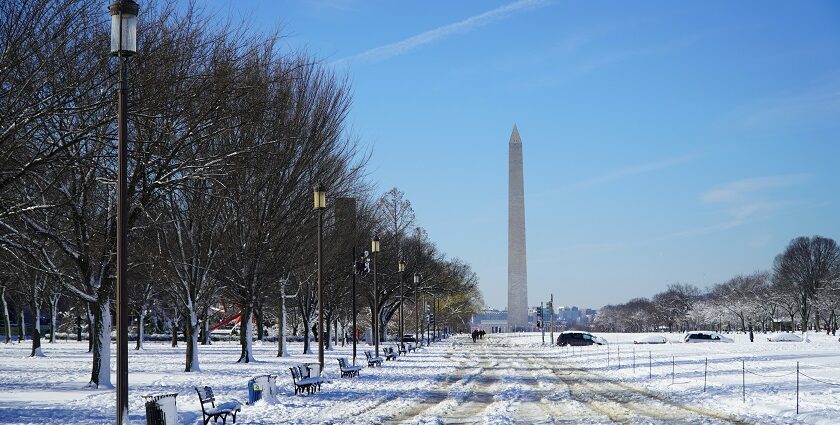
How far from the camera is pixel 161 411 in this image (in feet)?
48.6

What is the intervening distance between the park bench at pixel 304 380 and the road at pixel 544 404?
9.74ft

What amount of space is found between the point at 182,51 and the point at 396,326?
9732cm

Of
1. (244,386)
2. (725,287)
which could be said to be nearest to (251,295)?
(244,386)

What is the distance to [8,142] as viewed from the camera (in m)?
18.9

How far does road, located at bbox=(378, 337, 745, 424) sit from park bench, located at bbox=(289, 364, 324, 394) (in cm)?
297

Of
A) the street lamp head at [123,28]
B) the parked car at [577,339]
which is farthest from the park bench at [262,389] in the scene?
the parked car at [577,339]

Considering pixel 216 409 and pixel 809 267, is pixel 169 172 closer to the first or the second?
pixel 216 409

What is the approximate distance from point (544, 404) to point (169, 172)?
1139 cm

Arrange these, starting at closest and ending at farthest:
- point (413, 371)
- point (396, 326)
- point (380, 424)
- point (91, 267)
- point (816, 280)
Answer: point (380, 424), point (91, 267), point (413, 371), point (816, 280), point (396, 326)

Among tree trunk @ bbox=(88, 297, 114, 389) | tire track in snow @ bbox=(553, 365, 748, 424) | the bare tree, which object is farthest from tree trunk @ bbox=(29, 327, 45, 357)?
the bare tree

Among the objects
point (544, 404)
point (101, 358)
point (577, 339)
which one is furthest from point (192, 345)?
point (577, 339)

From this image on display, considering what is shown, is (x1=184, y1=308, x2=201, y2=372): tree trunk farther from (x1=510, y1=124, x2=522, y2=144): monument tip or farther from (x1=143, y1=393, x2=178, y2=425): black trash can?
(x1=510, y1=124, x2=522, y2=144): monument tip

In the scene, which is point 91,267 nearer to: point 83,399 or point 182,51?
point 83,399

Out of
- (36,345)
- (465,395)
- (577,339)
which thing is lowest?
(577,339)
